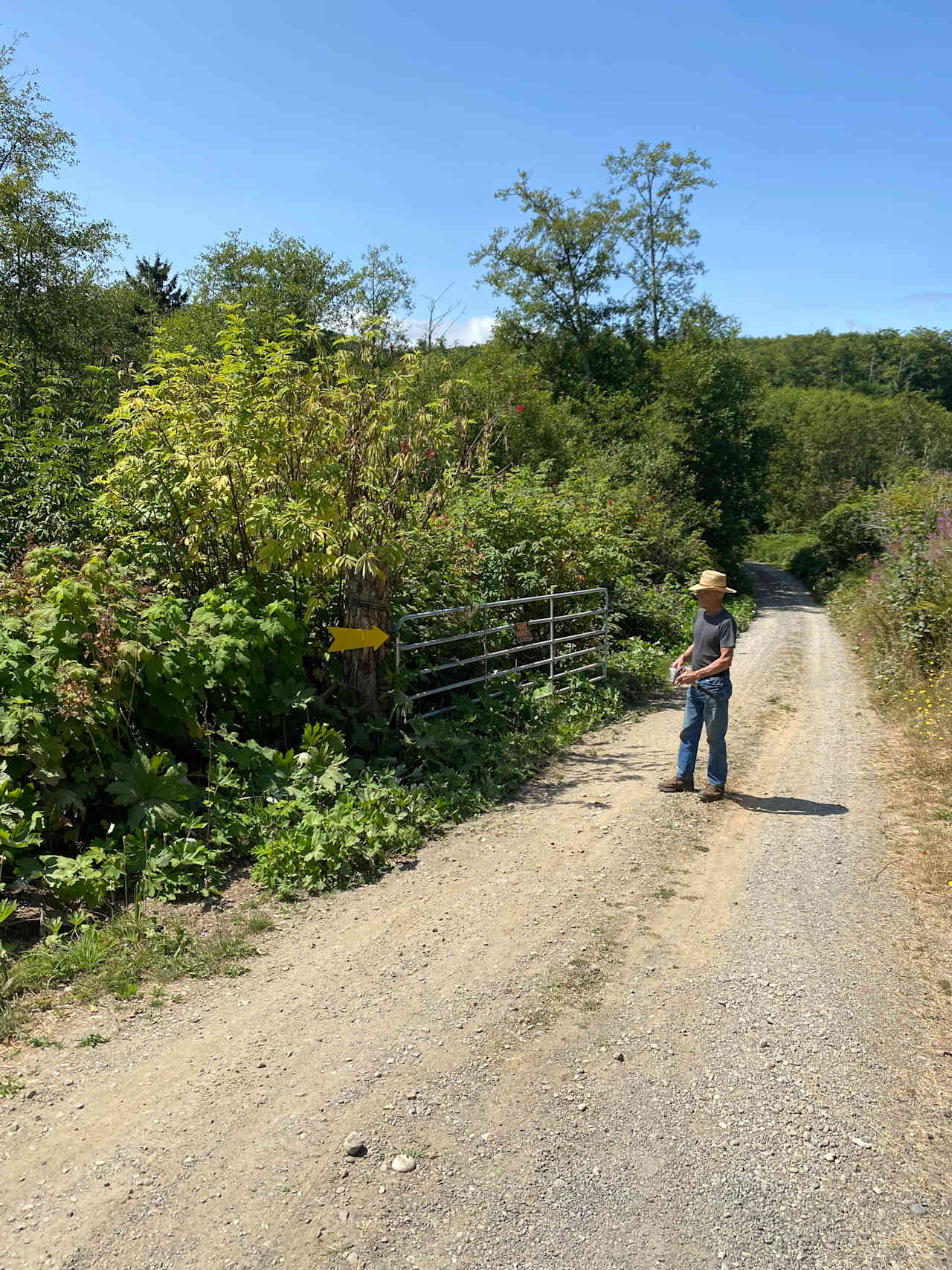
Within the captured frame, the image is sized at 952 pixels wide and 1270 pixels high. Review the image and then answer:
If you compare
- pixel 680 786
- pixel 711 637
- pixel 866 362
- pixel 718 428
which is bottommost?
pixel 680 786

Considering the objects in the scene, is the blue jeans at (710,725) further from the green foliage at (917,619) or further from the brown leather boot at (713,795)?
the green foliage at (917,619)

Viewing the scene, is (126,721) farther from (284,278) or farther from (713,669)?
(284,278)

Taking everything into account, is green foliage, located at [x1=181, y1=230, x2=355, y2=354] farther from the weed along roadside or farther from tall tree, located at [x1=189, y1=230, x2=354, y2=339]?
the weed along roadside

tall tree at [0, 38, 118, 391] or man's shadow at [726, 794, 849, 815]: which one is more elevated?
tall tree at [0, 38, 118, 391]

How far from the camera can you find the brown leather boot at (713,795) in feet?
22.7

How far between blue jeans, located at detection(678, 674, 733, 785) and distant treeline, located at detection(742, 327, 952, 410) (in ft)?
274

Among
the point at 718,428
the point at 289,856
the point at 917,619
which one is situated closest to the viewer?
the point at 289,856

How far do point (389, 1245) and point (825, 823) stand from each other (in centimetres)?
498

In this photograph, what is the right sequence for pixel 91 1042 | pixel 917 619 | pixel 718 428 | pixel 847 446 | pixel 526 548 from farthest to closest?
1. pixel 847 446
2. pixel 718 428
3. pixel 917 619
4. pixel 526 548
5. pixel 91 1042

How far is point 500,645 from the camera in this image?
9227 millimetres

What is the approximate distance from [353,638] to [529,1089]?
4116mm

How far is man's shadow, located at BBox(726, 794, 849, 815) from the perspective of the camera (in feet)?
22.2

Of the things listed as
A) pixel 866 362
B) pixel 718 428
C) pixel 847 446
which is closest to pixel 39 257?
pixel 718 428

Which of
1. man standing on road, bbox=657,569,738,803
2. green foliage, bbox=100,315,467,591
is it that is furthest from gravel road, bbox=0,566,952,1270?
green foliage, bbox=100,315,467,591
